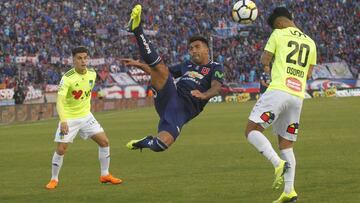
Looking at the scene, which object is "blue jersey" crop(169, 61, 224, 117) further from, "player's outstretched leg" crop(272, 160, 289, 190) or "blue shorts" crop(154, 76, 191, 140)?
"player's outstretched leg" crop(272, 160, 289, 190)

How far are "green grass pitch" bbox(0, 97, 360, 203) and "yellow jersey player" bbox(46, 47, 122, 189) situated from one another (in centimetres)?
39

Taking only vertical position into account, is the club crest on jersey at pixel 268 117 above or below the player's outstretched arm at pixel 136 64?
below

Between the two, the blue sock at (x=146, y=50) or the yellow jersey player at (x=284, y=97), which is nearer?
the yellow jersey player at (x=284, y=97)

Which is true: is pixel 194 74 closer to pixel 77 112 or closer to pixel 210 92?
pixel 210 92

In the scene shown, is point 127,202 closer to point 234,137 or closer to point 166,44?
point 234,137

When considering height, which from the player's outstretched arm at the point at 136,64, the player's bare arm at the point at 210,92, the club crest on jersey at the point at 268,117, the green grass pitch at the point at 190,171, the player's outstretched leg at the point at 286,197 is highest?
the player's outstretched arm at the point at 136,64

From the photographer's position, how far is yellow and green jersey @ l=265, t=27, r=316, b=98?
9.10 metres

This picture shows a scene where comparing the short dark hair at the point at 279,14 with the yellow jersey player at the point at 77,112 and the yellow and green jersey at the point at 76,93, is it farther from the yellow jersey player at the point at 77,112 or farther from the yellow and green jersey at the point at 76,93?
the yellow and green jersey at the point at 76,93

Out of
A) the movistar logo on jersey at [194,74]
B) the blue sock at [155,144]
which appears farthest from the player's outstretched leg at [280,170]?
the movistar logo on jersey at [194,74]

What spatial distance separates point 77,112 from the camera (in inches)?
478

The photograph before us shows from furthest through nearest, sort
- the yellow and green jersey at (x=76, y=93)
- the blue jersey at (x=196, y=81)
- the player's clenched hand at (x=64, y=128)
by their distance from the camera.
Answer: the yellow and green jersey at (x=76, y=93) < the player's clenched hand at (x=64, y=128) < the blue jersey at (x=196, y=81)

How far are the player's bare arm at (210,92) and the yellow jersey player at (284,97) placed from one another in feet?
2.40

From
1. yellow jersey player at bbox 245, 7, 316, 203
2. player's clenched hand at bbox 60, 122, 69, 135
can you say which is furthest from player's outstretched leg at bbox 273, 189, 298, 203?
player's clenched hand at bbox 60, 122, 69, 135

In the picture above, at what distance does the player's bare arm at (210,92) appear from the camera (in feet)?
30.6
